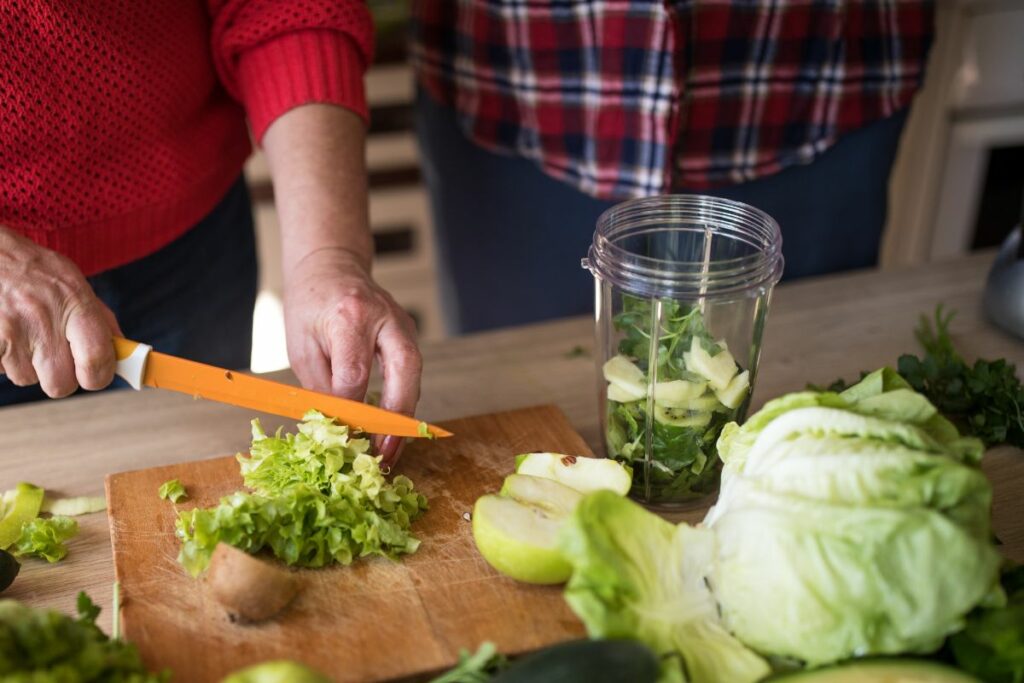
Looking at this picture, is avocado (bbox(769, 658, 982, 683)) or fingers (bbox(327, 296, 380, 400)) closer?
avocado (bbox(769, 658, 982, 683))

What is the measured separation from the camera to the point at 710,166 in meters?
2.25

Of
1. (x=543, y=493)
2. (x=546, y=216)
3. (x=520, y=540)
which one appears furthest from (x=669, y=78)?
(x=520, y=540)

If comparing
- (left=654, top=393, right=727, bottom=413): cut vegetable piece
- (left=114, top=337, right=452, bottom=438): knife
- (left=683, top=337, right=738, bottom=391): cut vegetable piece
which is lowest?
(left=114, top=337, right=452, bottom=438): knife

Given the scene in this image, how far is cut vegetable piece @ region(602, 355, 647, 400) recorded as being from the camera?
1.36 metres

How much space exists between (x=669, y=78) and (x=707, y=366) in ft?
3.15

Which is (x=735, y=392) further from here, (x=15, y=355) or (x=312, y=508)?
(x=15, y=355)

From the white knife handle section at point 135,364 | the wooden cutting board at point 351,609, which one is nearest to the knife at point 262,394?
the white knife handle section at point 135,364

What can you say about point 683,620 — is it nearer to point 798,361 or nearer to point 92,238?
point 798,361

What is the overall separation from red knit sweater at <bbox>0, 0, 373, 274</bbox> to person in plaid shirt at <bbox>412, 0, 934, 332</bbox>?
52 cm

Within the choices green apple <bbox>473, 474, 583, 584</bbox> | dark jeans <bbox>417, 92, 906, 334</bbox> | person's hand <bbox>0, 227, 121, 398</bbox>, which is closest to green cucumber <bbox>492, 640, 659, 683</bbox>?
green apple <bbox>473, 474, 583, 584</bbox>

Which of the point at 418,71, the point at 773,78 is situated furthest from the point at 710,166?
the point at 418,71

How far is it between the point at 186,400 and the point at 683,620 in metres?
1.03

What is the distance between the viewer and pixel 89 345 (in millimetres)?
1320

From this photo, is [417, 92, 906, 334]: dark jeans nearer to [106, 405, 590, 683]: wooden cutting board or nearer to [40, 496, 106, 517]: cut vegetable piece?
[106, 405, 590, 683]: wooden cutting board
